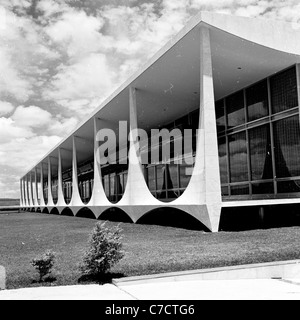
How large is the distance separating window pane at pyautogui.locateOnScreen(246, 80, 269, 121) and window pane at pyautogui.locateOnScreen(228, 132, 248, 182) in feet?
4.36

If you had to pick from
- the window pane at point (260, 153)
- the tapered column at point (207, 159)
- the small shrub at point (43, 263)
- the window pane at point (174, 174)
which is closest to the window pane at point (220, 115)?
the window pane at point (260, 153)

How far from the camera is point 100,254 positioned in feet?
24.0

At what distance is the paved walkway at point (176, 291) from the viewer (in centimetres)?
572

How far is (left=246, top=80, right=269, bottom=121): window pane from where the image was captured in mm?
19812

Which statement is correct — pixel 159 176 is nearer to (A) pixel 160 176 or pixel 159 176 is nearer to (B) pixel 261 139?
(A) pixel 160 176

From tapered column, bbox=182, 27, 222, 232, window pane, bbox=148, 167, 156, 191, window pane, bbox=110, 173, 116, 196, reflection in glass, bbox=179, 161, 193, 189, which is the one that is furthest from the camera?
window pane, bbox=110, 173, 116, 196

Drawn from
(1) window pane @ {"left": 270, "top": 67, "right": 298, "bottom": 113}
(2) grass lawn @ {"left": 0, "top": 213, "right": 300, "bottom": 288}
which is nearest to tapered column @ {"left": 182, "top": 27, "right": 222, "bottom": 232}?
(2) grass lawn @ {"left": 0, "top": 213, "right": 300, "bottom": 288}

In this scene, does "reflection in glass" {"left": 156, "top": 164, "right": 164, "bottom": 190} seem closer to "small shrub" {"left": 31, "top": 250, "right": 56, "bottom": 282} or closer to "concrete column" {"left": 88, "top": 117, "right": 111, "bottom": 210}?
"concrete column" {"left": 88, "top": 117, "right": 111, "bottom": 210}

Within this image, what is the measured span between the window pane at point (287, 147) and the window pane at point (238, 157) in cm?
231

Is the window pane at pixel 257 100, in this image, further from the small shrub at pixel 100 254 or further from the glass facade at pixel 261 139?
the small shrub at pixel 100 254

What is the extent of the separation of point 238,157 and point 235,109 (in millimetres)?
2651

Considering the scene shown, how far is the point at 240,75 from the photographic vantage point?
19.5m
